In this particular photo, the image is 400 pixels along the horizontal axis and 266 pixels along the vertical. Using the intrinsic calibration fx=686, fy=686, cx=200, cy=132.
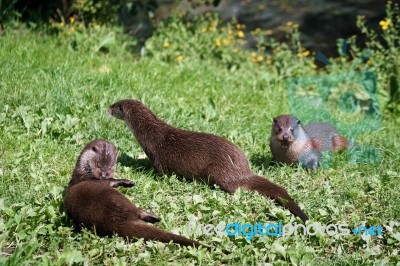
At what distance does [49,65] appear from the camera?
6871mm

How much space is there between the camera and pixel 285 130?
17.3 ft

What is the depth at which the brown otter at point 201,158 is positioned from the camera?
4.56 metres

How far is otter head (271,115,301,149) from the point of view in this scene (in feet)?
17.2

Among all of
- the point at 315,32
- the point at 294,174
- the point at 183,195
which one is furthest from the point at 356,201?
the point at 315,32

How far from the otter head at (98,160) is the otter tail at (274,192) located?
3.01 ft

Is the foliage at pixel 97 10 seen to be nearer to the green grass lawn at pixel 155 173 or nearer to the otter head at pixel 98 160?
the green grass lawn at pixel 155 173

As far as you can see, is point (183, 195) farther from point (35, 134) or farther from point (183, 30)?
point (183, 30)

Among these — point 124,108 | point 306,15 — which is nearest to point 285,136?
point 124,108

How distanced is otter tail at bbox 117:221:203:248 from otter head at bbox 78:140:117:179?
0.59 metres

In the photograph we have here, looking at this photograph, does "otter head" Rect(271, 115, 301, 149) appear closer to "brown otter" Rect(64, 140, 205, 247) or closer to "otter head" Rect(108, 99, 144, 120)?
"otter head" Rect(108, 99, 144, 120)

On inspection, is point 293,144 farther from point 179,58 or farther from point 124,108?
point 179,58
